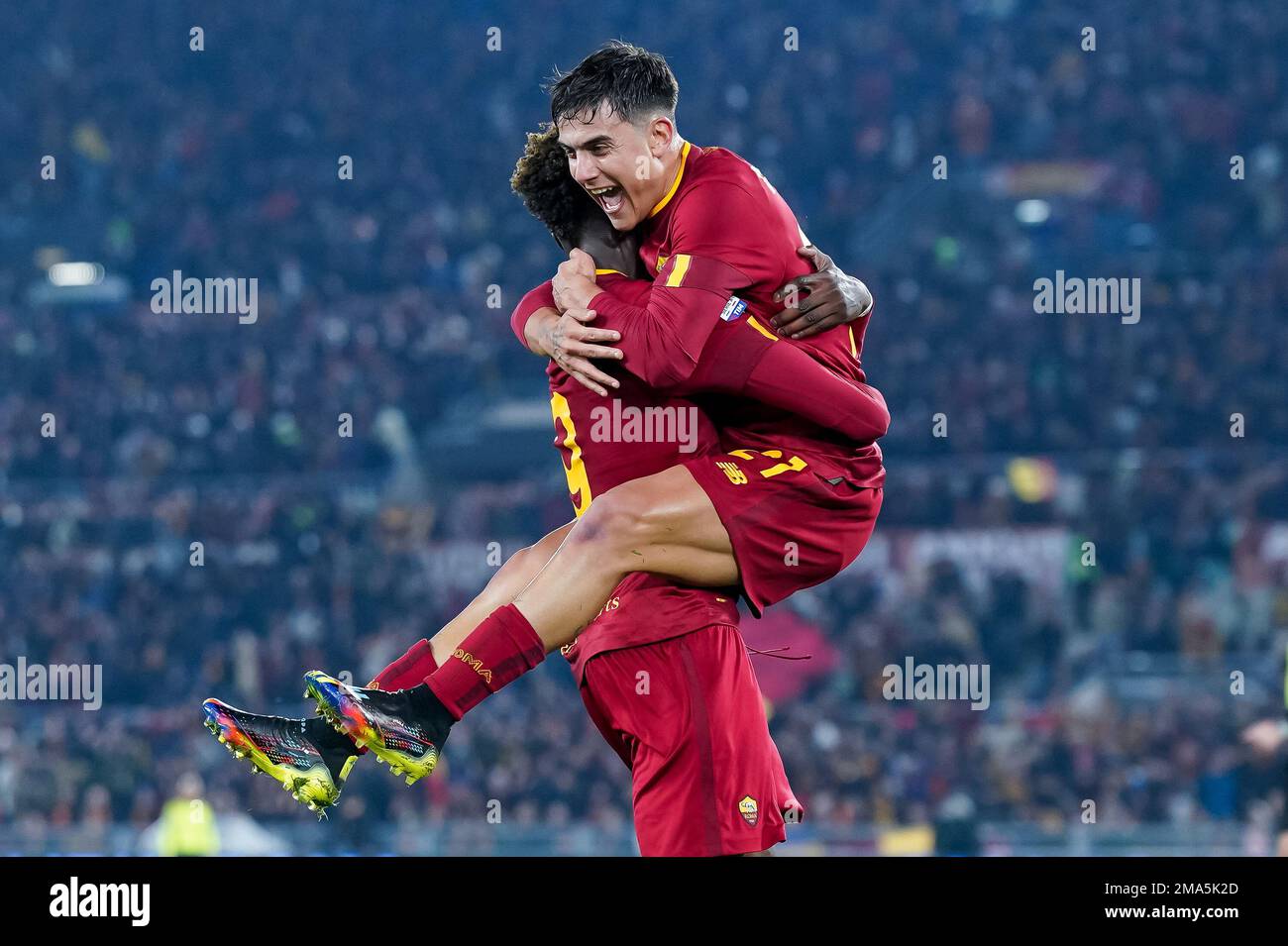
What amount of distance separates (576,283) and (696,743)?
3.62 feet

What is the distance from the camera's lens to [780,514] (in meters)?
3.70

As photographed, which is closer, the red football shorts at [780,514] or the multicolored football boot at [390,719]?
the multicolored football boot at [390,719]

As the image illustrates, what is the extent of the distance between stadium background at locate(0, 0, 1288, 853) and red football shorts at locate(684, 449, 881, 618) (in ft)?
16.5

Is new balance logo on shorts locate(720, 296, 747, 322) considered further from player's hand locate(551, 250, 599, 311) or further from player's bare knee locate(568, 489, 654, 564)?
player's bare knee locate(568, 489, 654, 564)

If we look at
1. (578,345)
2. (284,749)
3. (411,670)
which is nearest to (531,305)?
(578,345)

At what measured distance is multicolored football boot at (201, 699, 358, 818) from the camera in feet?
11.2

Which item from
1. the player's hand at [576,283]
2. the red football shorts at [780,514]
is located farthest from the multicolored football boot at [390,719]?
the player's hand at [576,283]

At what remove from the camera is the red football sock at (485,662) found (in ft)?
11.4

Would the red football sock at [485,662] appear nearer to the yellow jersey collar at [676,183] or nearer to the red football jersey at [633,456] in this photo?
the red football jersey at [633,456]

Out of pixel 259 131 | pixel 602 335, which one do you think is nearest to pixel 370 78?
pixel 259 131

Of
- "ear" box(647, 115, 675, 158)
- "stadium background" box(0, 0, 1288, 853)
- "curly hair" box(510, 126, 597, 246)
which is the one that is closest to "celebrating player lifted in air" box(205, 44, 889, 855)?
"ear" box(647, 115, 675, 158)

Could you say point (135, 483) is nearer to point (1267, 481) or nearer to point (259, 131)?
point (259, 131)

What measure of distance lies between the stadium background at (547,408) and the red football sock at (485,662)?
5.41 metres

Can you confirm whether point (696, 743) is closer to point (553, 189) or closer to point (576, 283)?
point (576, 283)
